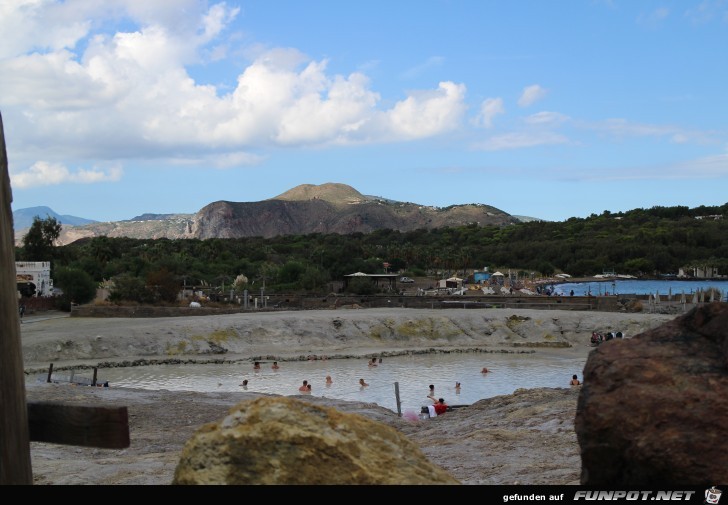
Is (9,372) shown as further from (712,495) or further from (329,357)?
(329,357)

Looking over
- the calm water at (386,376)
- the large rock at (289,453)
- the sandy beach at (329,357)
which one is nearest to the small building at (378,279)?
the sandy beach at (329,357)

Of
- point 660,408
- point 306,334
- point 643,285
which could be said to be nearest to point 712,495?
point 660,408

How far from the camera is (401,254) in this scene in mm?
102875

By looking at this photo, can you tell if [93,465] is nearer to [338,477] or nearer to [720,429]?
[338,477]

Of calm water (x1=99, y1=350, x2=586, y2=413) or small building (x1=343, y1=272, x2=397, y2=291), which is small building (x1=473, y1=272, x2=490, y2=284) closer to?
small building (x1=343, y1=272, x2=397, y2=291)

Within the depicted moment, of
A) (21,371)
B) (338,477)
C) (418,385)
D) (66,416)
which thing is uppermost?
(21,371)

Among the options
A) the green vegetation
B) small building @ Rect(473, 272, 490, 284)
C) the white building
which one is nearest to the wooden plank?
the green vegetation

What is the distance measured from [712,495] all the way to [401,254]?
99.7 m

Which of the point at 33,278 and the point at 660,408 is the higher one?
the point at 33,278

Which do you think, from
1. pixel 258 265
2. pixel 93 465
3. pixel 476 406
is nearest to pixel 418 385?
pixel 476 406

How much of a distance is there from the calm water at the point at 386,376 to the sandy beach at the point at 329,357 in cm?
291

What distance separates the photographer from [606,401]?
3.97m

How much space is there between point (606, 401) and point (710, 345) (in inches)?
28.1

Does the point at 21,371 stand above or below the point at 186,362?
above
